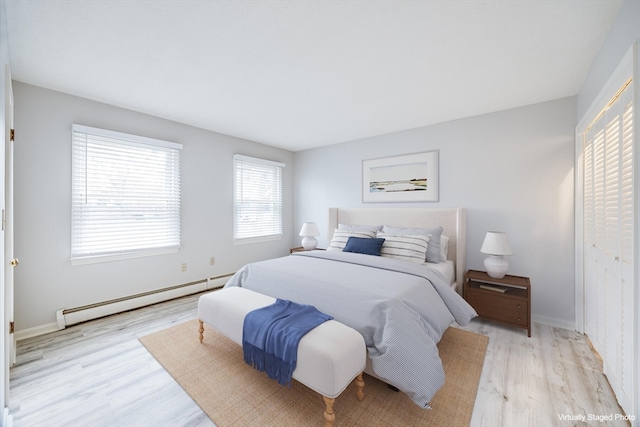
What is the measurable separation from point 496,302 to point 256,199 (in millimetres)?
3612

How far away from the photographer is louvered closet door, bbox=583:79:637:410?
4.84 ft

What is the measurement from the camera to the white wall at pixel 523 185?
2641 mm

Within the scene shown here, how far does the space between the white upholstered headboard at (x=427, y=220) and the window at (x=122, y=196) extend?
2.37 metres

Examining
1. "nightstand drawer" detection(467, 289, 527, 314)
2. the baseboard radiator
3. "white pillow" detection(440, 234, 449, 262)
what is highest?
"white pillow" detection(440, 234, 449, 262)

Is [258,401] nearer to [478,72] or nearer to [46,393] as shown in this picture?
[46,393]

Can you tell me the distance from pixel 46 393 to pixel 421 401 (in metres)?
2.41

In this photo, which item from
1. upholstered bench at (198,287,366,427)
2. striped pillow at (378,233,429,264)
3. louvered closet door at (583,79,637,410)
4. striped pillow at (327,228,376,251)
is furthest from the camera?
striped pillow at (327,228,376,251)

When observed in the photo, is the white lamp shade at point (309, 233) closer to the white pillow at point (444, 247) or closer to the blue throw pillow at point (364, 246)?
the blue throw pillow at point (364, 246)

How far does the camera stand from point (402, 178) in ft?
12.1

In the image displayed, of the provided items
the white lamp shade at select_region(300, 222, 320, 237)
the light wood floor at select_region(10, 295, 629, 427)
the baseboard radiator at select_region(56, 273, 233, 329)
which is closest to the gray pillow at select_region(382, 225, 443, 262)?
the light wood floor at select_region(10, 295, 629, 427)

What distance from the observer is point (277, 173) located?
4793mm

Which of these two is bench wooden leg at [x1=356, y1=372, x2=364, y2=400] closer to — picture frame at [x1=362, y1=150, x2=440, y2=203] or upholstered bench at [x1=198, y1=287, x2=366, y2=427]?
upholstered bench at [x1=198, y1=287, x2=366, y2=427]

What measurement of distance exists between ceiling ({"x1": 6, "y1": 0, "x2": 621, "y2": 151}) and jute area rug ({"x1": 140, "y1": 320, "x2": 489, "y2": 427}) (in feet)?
7.79

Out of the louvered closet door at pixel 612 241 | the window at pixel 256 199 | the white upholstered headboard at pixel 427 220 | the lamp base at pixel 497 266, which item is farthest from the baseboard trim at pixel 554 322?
the window at pixel 256 199
